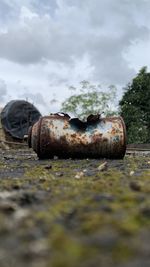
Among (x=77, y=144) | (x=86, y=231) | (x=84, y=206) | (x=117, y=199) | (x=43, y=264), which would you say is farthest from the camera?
(x=77, y=144)

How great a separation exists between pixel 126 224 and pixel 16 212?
49 cm

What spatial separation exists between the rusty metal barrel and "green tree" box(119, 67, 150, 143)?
2519cm

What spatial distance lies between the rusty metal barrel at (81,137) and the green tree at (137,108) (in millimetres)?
25188

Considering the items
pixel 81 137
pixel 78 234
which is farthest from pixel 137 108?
pixel 78 234

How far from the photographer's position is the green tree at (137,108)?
3672 cm

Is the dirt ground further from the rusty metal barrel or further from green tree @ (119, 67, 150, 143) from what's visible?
green tree @ (119, 67, 150, 143)

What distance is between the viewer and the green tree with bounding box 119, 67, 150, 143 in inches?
1446

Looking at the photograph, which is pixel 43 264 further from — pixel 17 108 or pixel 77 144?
pixel 17 108

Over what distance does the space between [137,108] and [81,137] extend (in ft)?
90.3

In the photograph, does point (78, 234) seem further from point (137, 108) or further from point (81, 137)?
point (137, 108)

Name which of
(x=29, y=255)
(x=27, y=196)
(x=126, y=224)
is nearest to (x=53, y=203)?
(x=27, y=196)

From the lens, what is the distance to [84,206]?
2.53 meters

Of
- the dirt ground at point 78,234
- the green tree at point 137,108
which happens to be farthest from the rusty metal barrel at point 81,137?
the green tree at point 137,108

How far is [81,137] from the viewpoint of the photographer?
10.9m
